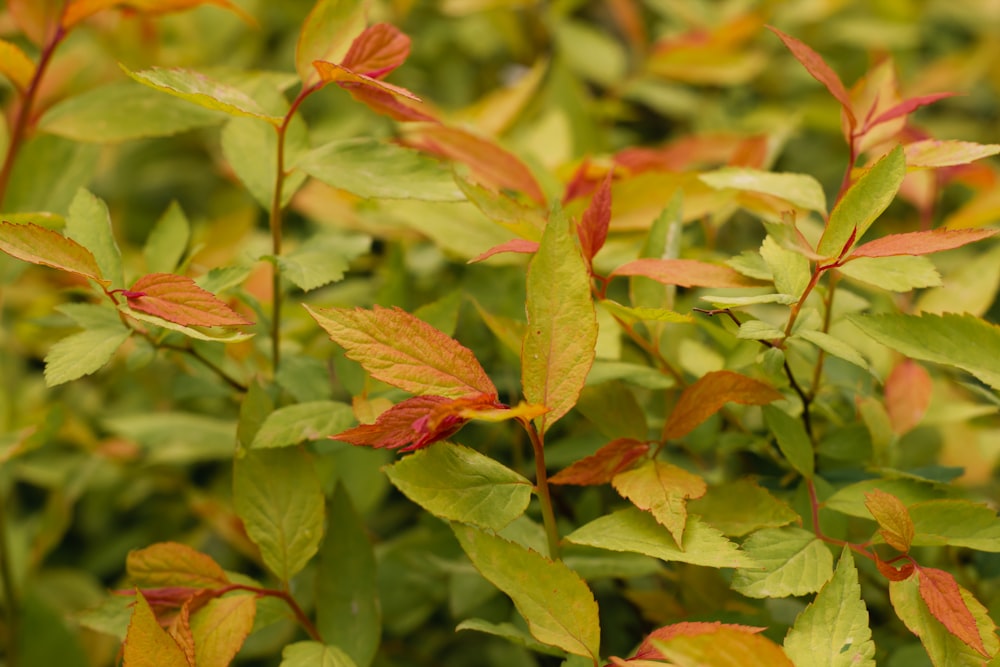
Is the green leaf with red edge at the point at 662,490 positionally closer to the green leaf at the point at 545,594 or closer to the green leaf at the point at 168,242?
the green leaf at the point at 545,594

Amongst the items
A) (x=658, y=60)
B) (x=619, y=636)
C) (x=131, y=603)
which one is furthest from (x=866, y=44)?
(x=131, y=603)

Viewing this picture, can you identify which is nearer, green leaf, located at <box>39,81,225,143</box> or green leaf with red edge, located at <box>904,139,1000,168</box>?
green leaf with red edge, located at <box>904,139,1000,168</box>

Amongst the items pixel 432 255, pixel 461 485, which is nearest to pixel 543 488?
pixel 461 485

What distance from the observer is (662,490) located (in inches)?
20.6

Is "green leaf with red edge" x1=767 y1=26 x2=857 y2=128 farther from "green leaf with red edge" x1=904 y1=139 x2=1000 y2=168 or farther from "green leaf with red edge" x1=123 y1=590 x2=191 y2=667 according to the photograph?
→ "green leaf with red edge" x1=123 y1=590 x2=191 y2=667

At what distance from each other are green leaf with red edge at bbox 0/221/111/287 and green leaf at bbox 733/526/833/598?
42 cm

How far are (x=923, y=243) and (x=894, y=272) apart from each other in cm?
3

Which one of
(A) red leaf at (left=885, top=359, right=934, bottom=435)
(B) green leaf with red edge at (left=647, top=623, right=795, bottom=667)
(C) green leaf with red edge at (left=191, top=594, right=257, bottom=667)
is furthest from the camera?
(A) red leaf at (left=885, top=359, right=934, bottom=435)

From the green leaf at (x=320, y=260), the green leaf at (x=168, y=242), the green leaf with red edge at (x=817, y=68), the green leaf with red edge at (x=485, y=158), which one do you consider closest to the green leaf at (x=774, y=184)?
the green leaf with red edge at (x=817, y=68)

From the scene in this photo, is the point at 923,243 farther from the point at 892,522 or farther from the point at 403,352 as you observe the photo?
the point at 403,352

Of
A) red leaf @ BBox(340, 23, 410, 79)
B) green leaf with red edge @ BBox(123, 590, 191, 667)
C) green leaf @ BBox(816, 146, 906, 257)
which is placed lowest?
green leaf with red edge @ BBox(123, 590, 191, 667)

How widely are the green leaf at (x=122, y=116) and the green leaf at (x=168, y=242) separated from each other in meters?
0.09

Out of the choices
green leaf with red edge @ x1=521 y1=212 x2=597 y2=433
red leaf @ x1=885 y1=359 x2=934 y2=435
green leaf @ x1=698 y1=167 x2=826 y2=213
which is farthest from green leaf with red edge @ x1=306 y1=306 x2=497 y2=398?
red leaf @ x1=885 y1=359 x2=934 y2=435

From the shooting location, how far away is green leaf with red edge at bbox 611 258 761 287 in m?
0.56
